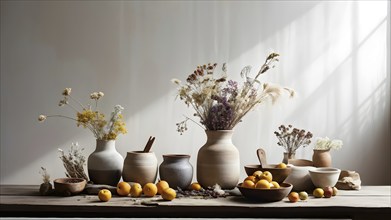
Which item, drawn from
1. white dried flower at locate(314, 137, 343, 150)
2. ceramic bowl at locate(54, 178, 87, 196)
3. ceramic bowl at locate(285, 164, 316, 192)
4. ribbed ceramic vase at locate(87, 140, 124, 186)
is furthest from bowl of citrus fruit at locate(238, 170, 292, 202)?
ceramic bowl at locate(54, 178, 87, 196)

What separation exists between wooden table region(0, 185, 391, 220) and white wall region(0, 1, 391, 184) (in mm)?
1757

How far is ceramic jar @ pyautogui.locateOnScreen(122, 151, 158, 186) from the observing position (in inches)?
101

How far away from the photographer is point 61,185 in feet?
8.09

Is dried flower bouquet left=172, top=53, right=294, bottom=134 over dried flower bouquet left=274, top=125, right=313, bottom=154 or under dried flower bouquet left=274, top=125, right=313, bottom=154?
over

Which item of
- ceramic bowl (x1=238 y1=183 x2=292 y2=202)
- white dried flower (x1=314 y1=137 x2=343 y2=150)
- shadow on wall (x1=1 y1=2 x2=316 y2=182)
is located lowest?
ceramic bowl (x1=238 y1=183 x2=292 y2=202)

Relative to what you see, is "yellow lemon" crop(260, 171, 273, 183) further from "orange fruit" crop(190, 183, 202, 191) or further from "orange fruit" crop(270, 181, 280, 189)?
"orange fruit" crop(190, 183, 202, 191)

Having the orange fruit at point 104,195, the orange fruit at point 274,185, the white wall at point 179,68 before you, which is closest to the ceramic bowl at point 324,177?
the orange fruit at point 274,185

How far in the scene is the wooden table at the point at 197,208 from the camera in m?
2.21

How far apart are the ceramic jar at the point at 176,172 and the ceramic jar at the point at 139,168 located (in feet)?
0.23

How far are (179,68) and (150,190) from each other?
1834 mm

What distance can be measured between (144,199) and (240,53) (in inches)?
81.6

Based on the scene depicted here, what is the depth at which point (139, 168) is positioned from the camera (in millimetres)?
2561

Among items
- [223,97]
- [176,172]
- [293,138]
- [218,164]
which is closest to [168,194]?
[176,172]

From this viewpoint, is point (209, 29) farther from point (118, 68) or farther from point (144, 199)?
point (144, 199)
